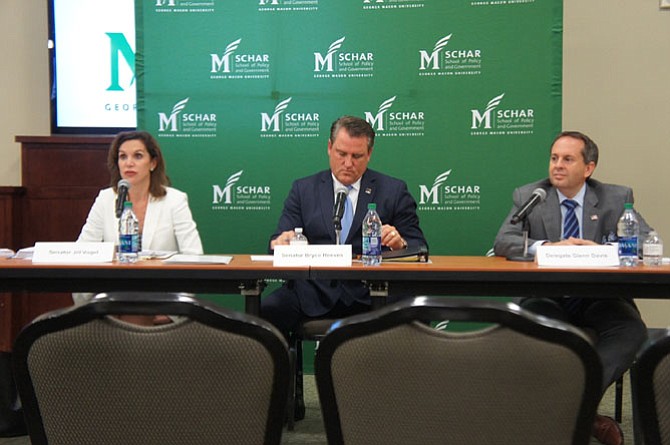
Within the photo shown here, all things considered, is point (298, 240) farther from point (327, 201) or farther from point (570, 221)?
point (570, 221)

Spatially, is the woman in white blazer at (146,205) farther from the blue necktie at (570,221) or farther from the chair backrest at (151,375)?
the chair backrest at (151,375)

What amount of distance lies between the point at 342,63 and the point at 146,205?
1.49 meters

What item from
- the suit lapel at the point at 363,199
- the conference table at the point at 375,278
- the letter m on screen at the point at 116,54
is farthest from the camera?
the letter m on screen at the point at 116,54

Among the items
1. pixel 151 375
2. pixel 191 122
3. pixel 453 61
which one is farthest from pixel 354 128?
pixel 151 375

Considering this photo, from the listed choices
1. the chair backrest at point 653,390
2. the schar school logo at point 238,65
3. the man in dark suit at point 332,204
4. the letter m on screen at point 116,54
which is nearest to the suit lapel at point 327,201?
the man in dark suit at point 332,204

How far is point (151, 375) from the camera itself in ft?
4.00

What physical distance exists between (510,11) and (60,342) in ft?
12.0

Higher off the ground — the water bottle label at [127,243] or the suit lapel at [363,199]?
the suit lapel at [363,199]

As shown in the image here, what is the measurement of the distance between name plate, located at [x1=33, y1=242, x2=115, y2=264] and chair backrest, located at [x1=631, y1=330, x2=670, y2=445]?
219 centimetres

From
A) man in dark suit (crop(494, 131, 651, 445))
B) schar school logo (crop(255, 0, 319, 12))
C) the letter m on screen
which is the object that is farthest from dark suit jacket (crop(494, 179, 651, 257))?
the letter m on screen

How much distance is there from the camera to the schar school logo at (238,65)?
428cm

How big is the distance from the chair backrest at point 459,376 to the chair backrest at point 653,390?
0.28 feet

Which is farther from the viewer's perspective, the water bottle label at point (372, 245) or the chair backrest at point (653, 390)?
the water bottle label at point (372, 245)

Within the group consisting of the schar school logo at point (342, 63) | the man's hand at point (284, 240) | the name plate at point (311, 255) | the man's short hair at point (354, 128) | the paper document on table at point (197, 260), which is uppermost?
the schar school logo at point (342, 63)
